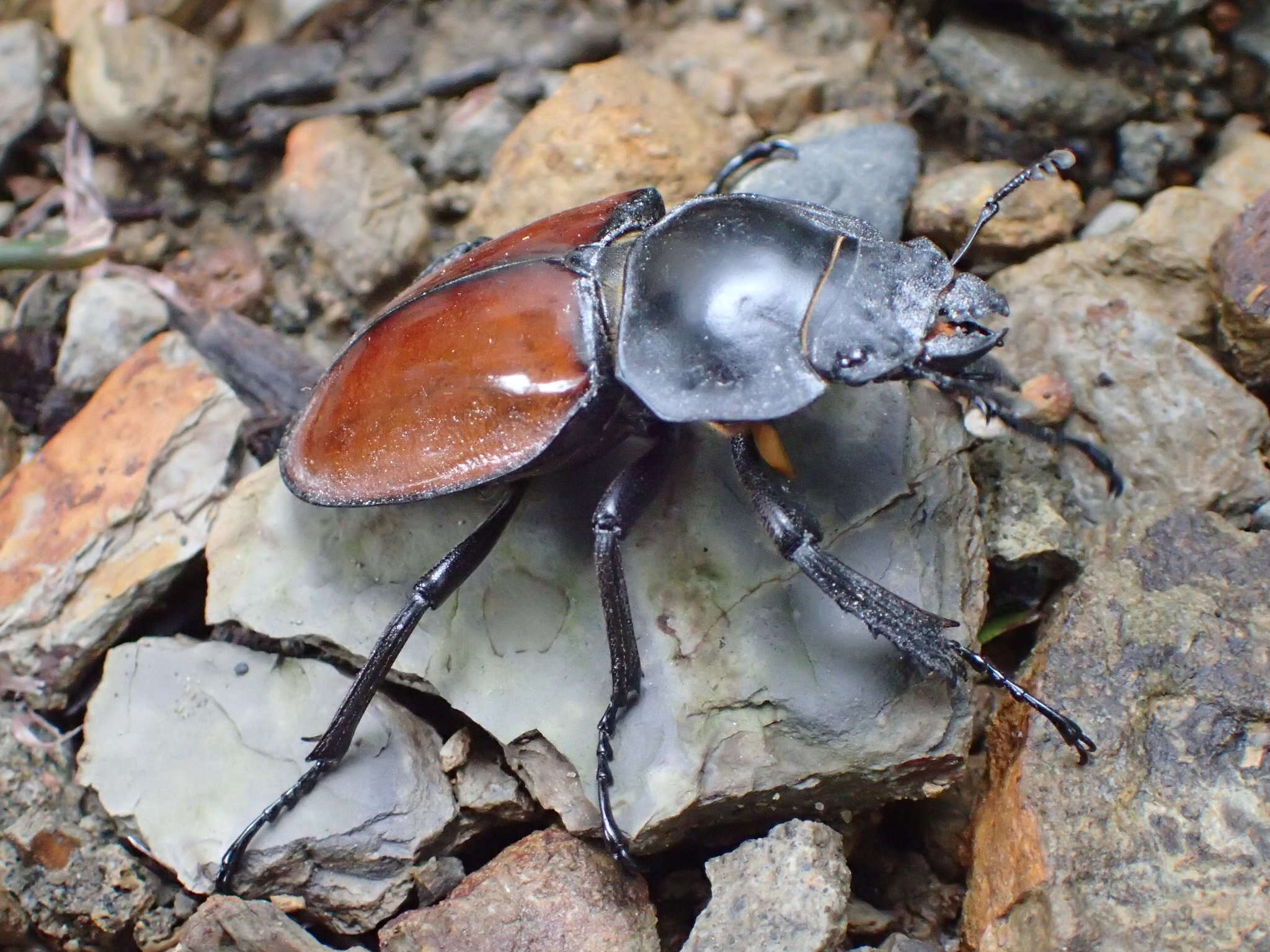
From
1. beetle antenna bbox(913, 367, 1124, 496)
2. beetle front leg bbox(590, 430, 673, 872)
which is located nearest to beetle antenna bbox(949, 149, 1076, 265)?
beetle antenna bbox(913, 367, 1124, 496)

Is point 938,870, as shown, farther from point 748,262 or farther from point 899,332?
point 748,262


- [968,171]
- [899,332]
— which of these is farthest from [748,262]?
[968,171]

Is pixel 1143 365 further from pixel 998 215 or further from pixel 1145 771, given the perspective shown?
pixel 1145 771

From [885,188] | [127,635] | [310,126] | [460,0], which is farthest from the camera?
[460,0]

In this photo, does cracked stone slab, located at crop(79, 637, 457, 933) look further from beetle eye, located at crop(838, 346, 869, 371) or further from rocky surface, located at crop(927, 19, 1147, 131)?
rocky surface, located at crop(927, 19, 1147, 131)

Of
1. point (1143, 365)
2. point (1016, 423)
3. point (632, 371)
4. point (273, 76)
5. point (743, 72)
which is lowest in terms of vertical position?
point (1143, 365)

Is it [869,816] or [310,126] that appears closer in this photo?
[869,816]

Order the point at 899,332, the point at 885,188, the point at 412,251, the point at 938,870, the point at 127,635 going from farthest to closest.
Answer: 1. the point at 412,251
2. the point at 885,188
3. the point at 127,635
4. the point at 938,870
5. the point at 899,332

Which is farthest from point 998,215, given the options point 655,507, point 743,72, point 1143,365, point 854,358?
point 655,507
